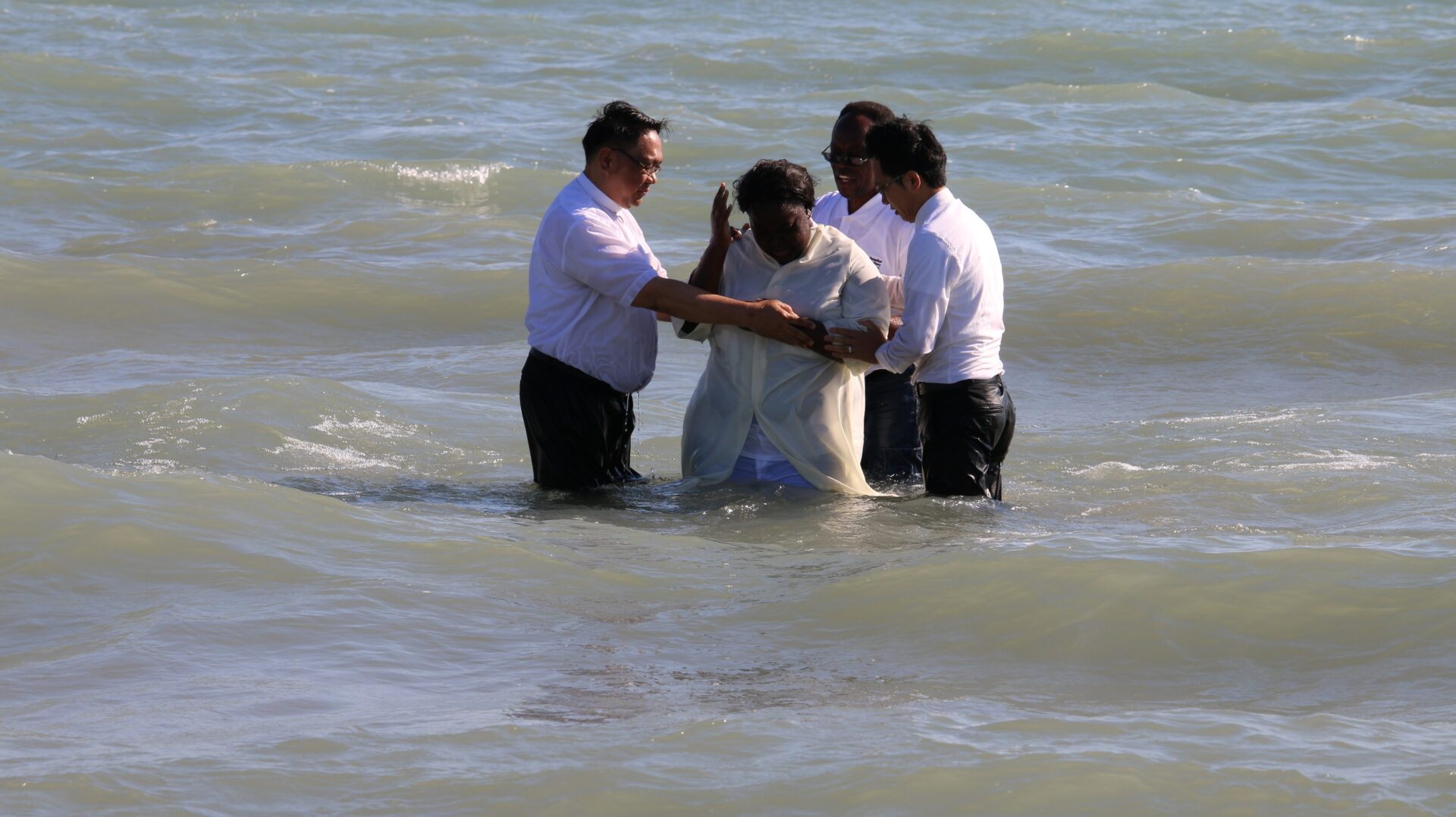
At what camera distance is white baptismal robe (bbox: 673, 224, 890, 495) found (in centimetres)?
574

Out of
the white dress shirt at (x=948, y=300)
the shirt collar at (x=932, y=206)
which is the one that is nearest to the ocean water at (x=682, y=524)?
the white dress shirt at (x=948, y=300)

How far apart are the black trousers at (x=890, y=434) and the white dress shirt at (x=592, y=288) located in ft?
2.78

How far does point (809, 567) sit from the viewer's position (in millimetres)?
5426

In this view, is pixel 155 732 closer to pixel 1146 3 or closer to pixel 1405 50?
pixel 1405 50

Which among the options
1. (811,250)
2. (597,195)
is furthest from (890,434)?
(597,195)

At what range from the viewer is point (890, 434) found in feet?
21.0

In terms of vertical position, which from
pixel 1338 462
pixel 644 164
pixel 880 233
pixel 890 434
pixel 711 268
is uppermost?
pixel 644 164

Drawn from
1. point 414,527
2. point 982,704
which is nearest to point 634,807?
point 982,704

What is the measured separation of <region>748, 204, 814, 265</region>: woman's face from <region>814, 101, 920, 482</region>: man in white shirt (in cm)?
40

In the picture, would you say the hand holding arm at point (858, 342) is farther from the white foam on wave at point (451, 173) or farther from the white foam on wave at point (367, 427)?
the white foam on wave at point (451, 173)

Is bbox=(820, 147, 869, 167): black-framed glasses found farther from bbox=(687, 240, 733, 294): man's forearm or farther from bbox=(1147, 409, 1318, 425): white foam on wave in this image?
bbox=(1147, 409, 1318, 425): white foam on wave

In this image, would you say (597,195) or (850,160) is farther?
(850,160)

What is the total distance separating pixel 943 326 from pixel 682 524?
116 centimetres

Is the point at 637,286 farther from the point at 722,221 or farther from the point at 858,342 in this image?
the point at 858,342
